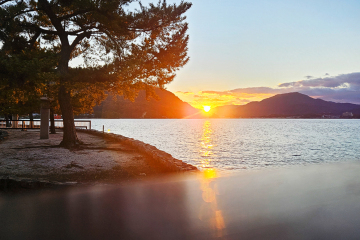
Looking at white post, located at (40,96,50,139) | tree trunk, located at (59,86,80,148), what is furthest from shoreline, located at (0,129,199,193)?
white post, located at (40,96,50,139)

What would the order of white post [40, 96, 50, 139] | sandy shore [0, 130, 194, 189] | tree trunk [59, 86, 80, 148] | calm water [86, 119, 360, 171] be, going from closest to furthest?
sandy shore [0, 130, 194, 189] < tree trunk [59, 86, 80, 148] < calm water [86, 119, 360, 171] < white post [40, 96, 50, 139]

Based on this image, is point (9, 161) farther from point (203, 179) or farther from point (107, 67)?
point (203, 179)

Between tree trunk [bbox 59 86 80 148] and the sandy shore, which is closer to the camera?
the sandy shore

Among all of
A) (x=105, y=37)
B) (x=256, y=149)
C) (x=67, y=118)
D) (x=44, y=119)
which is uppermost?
(x=105, y=37)

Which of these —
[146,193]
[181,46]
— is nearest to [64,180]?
[146,193]

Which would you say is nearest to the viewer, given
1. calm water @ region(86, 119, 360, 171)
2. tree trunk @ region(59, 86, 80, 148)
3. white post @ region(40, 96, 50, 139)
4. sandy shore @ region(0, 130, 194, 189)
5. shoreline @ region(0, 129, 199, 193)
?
shoreline @ region(0, 129, 199, 193)

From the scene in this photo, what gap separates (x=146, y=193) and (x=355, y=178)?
→ 32.1 feet

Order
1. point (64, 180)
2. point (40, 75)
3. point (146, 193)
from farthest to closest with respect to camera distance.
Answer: point (40, 75) → point (64, 180) → point (146, 193)

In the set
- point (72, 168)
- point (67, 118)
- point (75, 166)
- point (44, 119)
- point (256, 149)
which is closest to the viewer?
point (72, 168)

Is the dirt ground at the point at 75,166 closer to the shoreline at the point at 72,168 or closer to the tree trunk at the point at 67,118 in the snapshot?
the shoreline at the point at 72,168

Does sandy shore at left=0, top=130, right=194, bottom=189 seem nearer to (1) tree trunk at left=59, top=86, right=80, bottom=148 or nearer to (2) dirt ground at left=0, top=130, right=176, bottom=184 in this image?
(2) dirt ground at left=0, top=130, right=176, bottom=184

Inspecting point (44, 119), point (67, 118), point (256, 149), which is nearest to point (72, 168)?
point (67, 118)

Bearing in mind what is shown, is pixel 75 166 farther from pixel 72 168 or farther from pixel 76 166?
pixel 72 168

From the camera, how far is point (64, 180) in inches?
413
